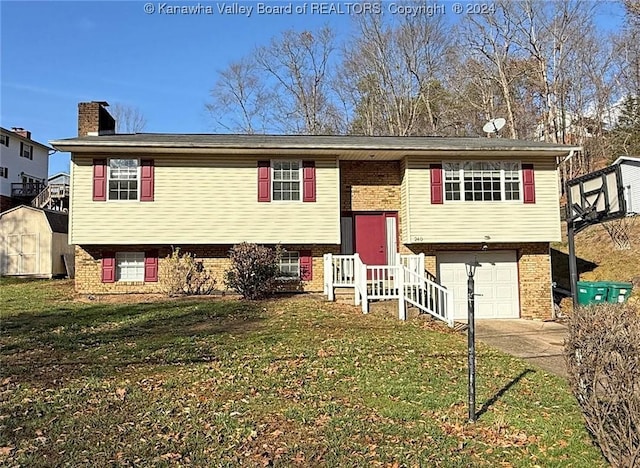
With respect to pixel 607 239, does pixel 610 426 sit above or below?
below

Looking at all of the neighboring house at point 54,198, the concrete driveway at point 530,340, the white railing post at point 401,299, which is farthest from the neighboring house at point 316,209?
the neighboring house at point 54,198

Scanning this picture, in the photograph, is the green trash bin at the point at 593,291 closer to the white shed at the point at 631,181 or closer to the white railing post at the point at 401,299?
the white shed at the point at 631,181

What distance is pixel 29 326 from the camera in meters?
9.59

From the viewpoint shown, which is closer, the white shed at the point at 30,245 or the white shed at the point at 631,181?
the white shed at the point at 631,181

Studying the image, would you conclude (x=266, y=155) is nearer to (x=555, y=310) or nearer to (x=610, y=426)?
(x=555, y=310)

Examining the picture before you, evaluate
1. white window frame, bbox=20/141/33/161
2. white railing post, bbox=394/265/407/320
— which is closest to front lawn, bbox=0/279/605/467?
white railing post, bbox=394/265/407/320

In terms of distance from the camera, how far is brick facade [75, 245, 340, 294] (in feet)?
46.5

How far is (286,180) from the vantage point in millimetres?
14438

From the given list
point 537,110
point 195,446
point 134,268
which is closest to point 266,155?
point 134,268

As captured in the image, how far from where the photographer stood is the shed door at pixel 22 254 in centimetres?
2105

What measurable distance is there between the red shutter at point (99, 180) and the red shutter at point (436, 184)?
9201 mm

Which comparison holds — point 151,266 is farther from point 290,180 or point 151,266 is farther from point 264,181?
point 290,180

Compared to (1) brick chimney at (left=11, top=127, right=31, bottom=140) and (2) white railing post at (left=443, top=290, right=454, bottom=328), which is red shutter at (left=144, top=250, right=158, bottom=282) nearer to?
(2) white railing post at (left=443, top=290, right=454, bottom=328)

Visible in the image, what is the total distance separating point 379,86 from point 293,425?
28036 mm
